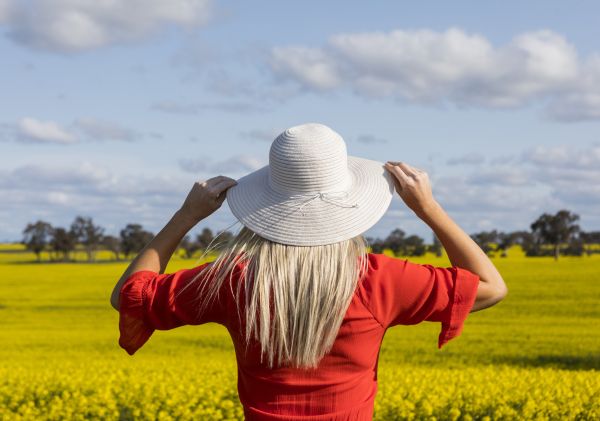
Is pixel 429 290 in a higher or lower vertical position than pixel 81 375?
higher

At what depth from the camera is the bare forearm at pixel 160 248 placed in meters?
2.16

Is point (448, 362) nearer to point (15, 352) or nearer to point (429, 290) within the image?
point (15, 352)

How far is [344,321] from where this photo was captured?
6.63 feet

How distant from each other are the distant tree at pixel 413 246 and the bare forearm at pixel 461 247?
2108 cm

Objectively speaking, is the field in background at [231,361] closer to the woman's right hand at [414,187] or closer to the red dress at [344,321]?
the red dress at [344,321]

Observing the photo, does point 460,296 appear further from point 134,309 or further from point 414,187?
point 134,309

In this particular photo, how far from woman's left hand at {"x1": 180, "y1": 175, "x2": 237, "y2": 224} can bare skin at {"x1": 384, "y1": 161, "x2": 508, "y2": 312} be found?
0.44 m

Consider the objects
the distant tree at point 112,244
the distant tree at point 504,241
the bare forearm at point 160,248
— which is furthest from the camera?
the distant tree at point 112,244

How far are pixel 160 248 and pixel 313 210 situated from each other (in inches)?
17.8

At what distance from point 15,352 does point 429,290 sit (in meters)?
12.8

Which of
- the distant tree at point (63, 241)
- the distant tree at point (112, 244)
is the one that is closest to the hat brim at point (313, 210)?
the distant tree at point (112, 244)

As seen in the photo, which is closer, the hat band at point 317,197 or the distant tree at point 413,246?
the hat band at point 317,197

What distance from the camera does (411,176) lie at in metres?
2.08

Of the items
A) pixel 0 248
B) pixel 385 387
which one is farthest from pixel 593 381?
pixel 0 248
